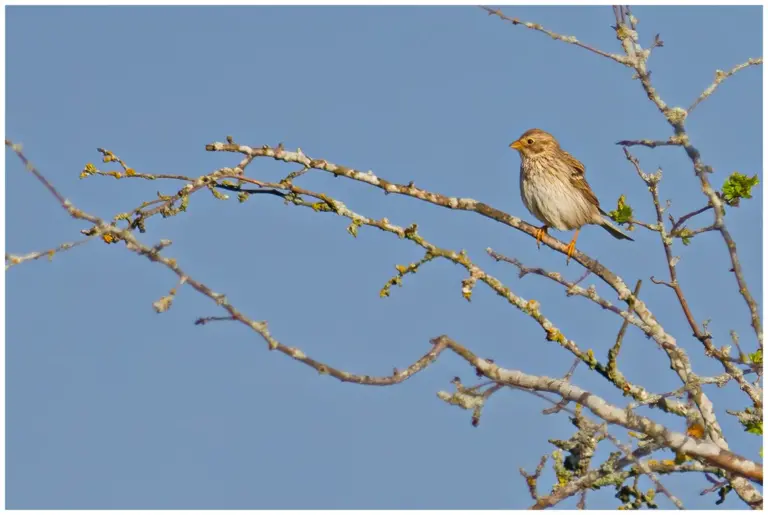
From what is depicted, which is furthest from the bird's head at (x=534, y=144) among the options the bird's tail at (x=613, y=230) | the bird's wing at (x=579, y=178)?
the bird's tail at (x=613, y=230)

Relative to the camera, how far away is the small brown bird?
13719 mm

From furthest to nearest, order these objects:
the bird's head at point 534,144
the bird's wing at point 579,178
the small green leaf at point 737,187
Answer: the bird's head at point 534,144
the bird's wing at point 579,178
the small green leaf at point 737,187

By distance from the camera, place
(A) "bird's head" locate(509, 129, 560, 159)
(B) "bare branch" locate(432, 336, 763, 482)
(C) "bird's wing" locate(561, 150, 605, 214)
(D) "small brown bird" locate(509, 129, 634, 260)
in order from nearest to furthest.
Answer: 1. (B) "bare branch" locate(432, 336, 763, 482)
2. (D) "small brown bird" locate(509, 129, 634, 260)
3. (C) "bird's wing" locate(561, 150, 605, 214)
4. (A) "bird's head" locate(509, 129, 560, 159)

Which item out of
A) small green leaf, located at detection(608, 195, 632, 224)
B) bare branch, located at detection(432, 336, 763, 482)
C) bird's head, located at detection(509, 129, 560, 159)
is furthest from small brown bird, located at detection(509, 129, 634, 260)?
bare branch, located at detection(432, 336, 763, 482)

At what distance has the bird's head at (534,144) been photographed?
48.1 feet

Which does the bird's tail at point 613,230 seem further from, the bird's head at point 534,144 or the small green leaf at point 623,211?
the small green leaf at point 623,211

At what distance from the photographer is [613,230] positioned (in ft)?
47.1

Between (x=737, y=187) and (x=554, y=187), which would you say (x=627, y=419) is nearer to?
(x=737, y=187)

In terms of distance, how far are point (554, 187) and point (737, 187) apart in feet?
17.2

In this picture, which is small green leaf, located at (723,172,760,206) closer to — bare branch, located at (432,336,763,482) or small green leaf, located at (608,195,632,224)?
small green leaf, located at (608,195,632,224)

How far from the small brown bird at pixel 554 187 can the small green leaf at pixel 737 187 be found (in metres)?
4.51

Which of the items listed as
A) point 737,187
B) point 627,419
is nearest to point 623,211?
point 737,187

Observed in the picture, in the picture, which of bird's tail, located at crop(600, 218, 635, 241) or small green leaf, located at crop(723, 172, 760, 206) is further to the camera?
bird's tail, located at crop(600, 218, 635, 241)

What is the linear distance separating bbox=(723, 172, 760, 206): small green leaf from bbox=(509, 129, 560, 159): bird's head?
19.4 ft
